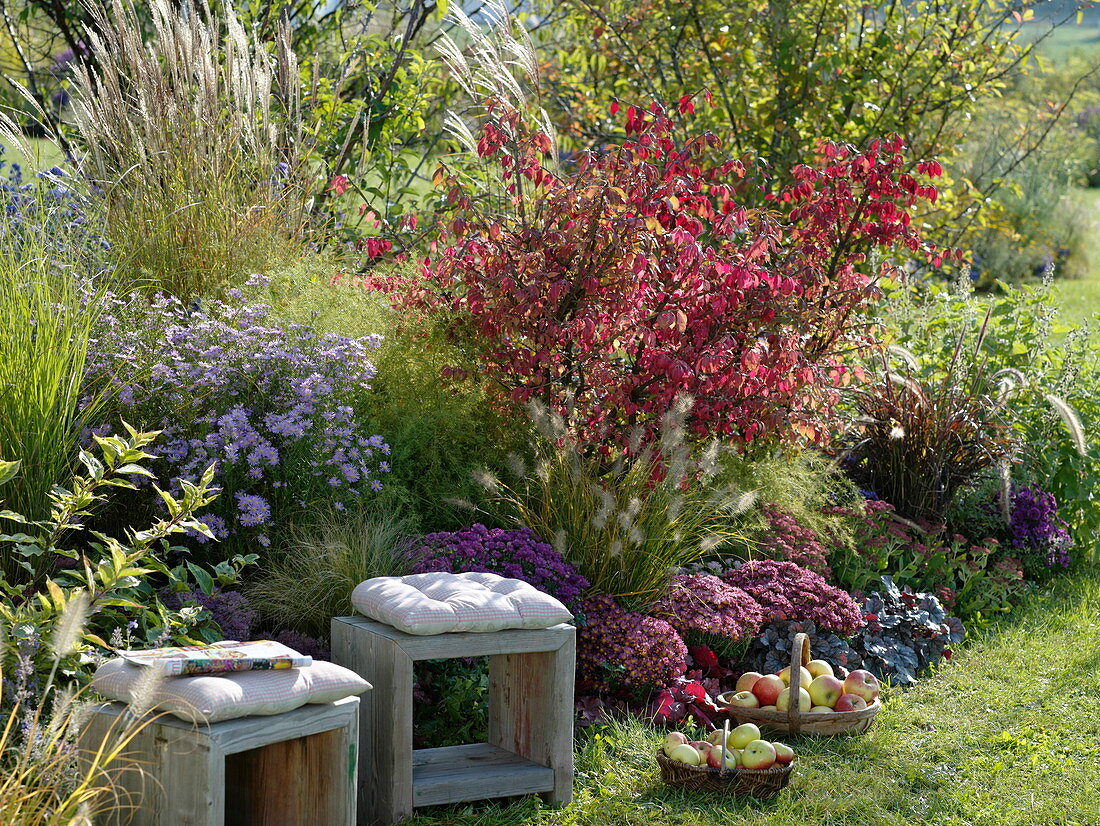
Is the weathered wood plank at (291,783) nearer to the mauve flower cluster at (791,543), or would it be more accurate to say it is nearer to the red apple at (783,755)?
the red apple at (783,755)

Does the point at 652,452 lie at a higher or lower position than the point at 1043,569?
higher

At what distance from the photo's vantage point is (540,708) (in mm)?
3562

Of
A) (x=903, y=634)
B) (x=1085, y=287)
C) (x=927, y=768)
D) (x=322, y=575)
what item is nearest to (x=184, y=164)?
(x=322, y=575)

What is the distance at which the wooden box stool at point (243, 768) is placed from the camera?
8.49 ft

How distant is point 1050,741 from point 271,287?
3743mm

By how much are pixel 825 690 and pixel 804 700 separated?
10 centimetres

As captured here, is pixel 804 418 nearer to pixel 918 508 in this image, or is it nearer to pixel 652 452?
pixel 652 452

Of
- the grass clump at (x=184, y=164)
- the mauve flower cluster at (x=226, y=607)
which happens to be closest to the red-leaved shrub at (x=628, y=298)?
the grass clump at (x=184, y=164)

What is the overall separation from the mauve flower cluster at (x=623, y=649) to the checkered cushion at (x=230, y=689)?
1.38 metres

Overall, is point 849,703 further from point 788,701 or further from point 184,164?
point 184,164

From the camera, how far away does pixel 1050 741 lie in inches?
165

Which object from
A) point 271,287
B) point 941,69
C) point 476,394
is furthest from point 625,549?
point 941,69

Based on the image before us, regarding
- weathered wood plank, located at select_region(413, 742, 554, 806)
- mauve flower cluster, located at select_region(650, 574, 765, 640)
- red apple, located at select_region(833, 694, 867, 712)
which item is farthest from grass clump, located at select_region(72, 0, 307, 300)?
red apple, located at select_region(833, 694, 867, 712)

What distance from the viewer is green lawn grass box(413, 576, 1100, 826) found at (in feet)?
11.5
